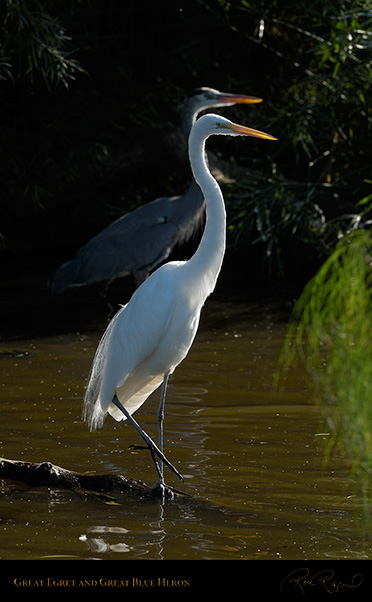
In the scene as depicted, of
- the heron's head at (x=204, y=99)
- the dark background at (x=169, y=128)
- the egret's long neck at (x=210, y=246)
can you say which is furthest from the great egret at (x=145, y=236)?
the egret's long neck at (x=210, y=246)

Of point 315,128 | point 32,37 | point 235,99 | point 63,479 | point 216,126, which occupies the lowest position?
point 63,479

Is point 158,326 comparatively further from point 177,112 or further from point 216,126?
point 177,112

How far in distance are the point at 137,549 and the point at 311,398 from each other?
223cm

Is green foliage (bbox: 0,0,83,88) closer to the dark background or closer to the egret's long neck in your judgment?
the dark background

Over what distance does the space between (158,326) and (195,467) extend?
608 millimetres

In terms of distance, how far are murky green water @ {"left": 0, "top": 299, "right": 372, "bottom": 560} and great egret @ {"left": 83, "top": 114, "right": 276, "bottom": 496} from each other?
28 centimetres

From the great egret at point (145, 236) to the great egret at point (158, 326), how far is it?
3.24 m

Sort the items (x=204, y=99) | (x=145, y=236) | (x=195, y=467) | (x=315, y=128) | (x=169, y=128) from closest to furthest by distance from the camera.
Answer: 1. (x=195, y=467)
2. (x=204, y=99)
3. (x=145, y=236)
4. (x=315, y=128)
5. (x=169, y=128)

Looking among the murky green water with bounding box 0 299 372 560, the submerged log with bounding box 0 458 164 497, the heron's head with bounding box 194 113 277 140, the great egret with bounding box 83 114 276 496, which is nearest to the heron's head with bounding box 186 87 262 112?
the murky green water with bounding box 0 299 372 560

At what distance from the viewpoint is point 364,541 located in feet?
10.2

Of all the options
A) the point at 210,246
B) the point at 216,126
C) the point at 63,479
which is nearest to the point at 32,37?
the point at 216,126

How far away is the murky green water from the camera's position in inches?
122

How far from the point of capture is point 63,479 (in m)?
3.56

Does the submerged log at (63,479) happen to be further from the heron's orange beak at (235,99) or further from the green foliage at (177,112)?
the green foliage at (177,112)
